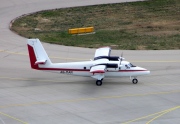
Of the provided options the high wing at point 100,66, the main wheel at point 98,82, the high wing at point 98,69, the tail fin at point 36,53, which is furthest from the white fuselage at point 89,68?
the tail fin at point 36,53

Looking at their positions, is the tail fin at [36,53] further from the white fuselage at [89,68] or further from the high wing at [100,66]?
the high wing at [100,66]

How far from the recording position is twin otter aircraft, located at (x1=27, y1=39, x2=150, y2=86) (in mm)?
54562

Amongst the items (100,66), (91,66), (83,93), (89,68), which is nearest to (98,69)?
(100,66)

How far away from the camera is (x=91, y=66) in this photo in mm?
54844

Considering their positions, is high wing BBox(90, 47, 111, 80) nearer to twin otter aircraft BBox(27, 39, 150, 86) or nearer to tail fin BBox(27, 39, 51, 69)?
twin otter aircraft BBox(27, 39, 150, 86)

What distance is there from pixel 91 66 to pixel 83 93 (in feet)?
10.9

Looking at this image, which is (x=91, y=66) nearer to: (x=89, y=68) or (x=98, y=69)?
(x=89, y=68)

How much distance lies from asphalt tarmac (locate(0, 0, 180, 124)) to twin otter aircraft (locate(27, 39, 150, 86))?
42.1 inches

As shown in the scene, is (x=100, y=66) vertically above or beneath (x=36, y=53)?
beneath

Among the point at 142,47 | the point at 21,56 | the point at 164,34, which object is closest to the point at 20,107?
the point at 21,56

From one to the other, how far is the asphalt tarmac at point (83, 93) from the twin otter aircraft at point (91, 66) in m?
1.07

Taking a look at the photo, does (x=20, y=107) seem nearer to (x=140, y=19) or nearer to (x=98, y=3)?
(x=140, y=19)

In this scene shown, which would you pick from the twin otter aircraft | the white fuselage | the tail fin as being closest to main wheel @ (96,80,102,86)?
the twin otter aircraft

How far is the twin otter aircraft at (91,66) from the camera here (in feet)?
179
